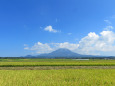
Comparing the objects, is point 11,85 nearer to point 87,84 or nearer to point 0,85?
point 0,85

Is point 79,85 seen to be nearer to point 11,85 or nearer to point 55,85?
point 55,85

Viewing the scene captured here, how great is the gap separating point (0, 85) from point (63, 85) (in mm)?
4148

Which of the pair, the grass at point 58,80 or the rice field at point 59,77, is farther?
the rice field at point 59,77

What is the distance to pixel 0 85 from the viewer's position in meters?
6.95

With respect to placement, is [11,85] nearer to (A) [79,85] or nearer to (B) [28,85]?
(B) [28,85]

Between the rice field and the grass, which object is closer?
the grass

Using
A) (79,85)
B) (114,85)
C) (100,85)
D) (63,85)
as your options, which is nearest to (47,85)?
(63,85)

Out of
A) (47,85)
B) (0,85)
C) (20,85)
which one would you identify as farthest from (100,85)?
(0,85)

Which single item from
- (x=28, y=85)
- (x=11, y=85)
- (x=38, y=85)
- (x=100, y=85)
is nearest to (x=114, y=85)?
(x=100, y=85)

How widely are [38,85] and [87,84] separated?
10.9 ft

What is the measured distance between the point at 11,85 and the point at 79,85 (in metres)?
4.50

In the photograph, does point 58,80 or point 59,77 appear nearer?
point 58,80

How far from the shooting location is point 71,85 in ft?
22.7

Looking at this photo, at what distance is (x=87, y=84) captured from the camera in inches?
286
